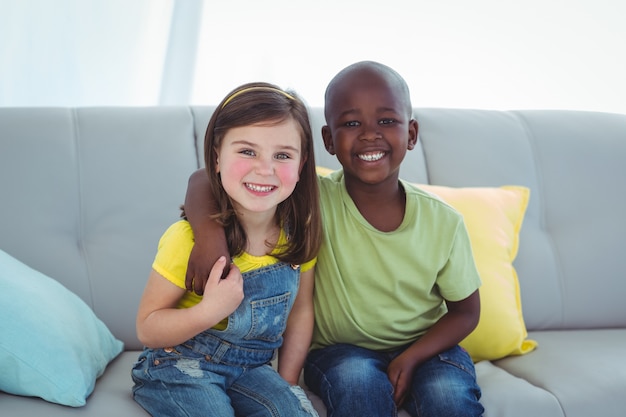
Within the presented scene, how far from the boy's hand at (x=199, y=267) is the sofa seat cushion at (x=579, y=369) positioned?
0.74 m

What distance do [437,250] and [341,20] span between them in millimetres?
1496

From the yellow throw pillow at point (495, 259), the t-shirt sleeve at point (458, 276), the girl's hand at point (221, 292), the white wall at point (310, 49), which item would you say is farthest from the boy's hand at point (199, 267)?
the white wall at point (310, 49)

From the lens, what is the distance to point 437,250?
151 cm

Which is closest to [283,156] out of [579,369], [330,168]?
[330,168]

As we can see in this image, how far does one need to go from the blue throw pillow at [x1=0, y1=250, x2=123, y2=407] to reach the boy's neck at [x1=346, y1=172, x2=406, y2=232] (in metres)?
0.63

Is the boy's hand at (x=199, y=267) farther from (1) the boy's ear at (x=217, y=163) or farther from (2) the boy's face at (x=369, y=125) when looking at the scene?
(2) the boy's face at (x=369, y=125)

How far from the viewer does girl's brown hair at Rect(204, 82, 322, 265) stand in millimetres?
1335

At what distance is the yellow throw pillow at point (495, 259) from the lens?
1.66 metres

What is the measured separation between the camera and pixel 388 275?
1.51m

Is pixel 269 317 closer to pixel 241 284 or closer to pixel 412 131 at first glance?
pixel 241 284

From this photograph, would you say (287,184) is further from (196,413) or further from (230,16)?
(230,16)

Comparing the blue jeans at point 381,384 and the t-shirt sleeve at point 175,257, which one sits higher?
the t-shirt sleeve at point 175,257

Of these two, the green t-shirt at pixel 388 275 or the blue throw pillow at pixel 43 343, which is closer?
the blue throw pillow at pixel 43 343

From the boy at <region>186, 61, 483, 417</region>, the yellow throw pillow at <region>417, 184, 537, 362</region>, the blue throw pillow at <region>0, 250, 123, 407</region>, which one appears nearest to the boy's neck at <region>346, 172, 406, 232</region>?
the boy at <region>186, 61, 483, 417</region>
